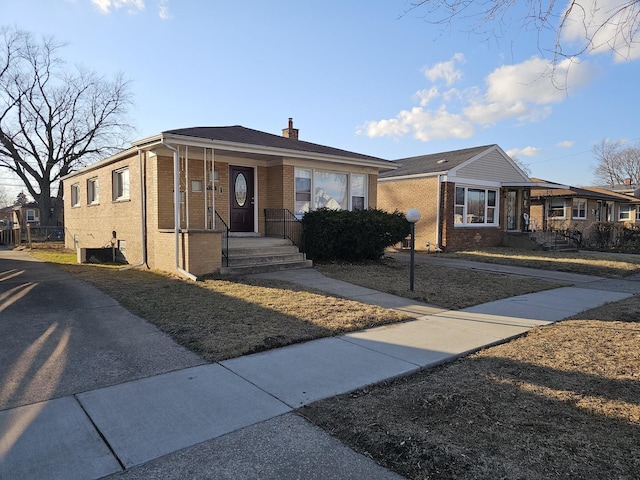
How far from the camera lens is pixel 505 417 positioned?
333 cm

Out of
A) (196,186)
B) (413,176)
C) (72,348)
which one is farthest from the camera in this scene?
(413,176)

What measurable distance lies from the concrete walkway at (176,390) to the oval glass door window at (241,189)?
6614mm

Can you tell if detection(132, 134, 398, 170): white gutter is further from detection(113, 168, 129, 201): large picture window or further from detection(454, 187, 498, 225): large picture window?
detection(454, 187, 498, 225): large picture window

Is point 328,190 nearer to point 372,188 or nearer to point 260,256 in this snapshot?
point 372,188

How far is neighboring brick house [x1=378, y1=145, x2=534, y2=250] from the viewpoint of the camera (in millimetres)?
18328

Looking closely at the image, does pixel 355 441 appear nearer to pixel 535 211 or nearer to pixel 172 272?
pixel 172 272

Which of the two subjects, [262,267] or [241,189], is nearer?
[262,267]

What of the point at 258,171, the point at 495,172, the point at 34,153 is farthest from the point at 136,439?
the point at 34,153

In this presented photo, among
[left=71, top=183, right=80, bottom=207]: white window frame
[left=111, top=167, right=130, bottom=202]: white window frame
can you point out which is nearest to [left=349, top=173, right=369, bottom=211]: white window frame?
[left=111, top=167, right=130, bottom=202]: white window frame

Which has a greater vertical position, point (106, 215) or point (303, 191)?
point (303, 191)

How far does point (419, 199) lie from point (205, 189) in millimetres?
10822

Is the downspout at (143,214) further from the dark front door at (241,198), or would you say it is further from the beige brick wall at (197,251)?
the dark front door at (241,198)

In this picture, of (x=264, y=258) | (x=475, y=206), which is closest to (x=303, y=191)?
(x=264, y=258)

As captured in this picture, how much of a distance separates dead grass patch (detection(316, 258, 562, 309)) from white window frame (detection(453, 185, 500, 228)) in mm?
7109
